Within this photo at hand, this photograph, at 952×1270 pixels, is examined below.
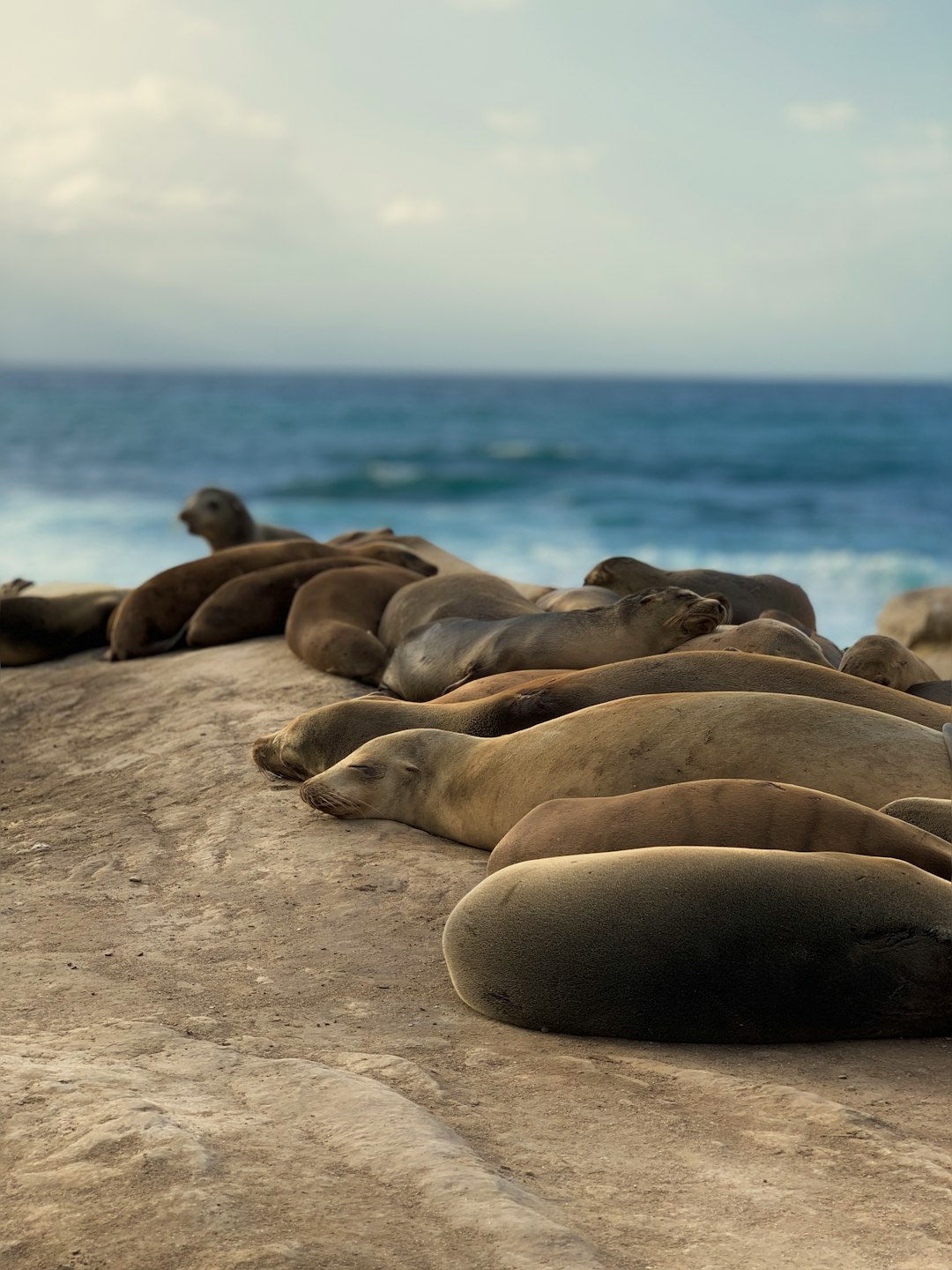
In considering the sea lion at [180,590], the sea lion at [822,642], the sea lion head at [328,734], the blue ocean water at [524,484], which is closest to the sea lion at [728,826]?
the sea lion head at [328,734]

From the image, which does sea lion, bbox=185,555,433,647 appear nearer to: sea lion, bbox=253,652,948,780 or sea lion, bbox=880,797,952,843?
sea lion, bbox=253,652,948,780

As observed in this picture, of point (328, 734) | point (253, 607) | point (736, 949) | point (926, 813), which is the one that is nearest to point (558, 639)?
point (328, 734)

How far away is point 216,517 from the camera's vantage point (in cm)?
904

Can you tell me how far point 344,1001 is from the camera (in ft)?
Result: 10.5

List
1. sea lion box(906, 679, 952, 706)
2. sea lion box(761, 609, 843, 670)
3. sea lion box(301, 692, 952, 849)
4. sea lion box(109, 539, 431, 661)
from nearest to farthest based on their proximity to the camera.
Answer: sea lion box(301, 692, 952, 849) → sea lion box(906, 679, 952, 706) → sea lion box(761, 609, 843, 670) → sea lion box(109, 539, 431, 661)

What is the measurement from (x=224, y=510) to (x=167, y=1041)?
6.55 meters

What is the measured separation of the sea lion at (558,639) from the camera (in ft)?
17.1

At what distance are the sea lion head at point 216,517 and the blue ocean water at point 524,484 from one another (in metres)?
→ 6.13

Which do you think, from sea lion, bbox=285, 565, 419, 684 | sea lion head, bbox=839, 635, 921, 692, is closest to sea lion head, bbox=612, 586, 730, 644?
sea lion head, bbox=839, 635, 921, 692

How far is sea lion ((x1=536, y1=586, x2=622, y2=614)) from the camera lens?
602cm

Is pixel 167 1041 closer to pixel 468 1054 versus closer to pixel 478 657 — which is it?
pixel 468 1054

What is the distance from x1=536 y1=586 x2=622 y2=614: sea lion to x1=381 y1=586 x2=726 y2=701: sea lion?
1.58ft

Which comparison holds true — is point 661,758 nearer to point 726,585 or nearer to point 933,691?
point 933,691

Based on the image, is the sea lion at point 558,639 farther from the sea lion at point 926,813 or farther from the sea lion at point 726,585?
the sea lion at point 926,813
